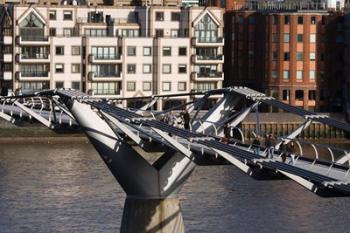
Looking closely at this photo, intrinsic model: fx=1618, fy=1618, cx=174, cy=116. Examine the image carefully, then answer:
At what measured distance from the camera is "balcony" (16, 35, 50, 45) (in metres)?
86.0

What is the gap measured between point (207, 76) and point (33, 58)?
9653 mm

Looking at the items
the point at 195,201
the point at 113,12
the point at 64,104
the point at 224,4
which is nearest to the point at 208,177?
the point at 195,201

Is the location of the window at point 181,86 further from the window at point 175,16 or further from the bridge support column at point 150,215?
the bridge support column at point 150,215

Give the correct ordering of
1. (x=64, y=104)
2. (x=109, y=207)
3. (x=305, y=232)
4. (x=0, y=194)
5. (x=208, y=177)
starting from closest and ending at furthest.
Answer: (x=64, y=104)
(x=305, y=232)
(x=109, y=207)
(x=0, y=194)
(x=208, y=177)

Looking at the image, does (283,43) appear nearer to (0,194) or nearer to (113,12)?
(113,12)

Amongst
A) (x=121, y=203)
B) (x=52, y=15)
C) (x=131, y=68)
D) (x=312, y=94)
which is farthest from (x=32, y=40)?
(x=121, y=203)

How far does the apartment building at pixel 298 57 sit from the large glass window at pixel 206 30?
3610 mm

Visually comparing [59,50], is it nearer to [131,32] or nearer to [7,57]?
[7,57]

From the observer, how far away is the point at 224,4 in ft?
320

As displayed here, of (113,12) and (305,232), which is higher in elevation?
(113,12)

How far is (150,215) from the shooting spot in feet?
125

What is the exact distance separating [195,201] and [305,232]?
829cm

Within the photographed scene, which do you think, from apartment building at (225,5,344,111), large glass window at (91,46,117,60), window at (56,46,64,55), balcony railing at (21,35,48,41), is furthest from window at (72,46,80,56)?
apartment building at (225,5,344,111)

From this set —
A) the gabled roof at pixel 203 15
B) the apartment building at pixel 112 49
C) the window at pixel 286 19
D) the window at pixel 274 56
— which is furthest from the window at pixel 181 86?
the window at pixel 286 19
